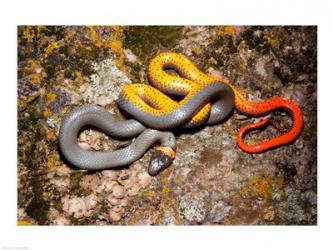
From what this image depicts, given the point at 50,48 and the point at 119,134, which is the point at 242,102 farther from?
the point at 50,48

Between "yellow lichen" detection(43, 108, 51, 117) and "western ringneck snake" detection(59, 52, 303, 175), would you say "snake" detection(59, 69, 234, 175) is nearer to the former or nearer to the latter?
"western ringneck snake" detection(59, 52, 303, 175)

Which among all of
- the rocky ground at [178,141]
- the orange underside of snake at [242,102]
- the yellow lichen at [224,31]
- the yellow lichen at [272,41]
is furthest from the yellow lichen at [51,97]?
the yellow lichen at [272,41]

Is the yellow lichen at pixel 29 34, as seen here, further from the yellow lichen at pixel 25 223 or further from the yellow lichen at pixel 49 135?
the yellow lichen at pixel 25 223

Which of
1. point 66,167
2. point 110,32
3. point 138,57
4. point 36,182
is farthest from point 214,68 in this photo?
point 36,182

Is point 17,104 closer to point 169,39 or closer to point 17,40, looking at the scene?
point 17,40

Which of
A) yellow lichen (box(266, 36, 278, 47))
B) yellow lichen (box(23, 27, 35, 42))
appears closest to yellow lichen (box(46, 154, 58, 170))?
yellow lichen (box(23, 27, 35, 42))

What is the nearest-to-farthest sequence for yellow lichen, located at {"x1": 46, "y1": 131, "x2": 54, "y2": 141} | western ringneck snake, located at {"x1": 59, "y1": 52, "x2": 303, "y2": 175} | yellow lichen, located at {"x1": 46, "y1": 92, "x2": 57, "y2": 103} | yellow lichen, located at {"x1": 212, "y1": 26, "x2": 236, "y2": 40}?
western ringneck snake, located at {"x1": 59, "y1": 52, "x2": 303, "y2": 175}, yellow lichen, located at {"x1": 46, "y1": 131, "x2": 54, "y2": 141}, yellow lichen, located at {"x1": 46, "y1": 92, "x2": 57, "y2": 103}, yellow lichen, located at {"x1": 212, "y1": 26, "x2": 236, "y2": 40}
